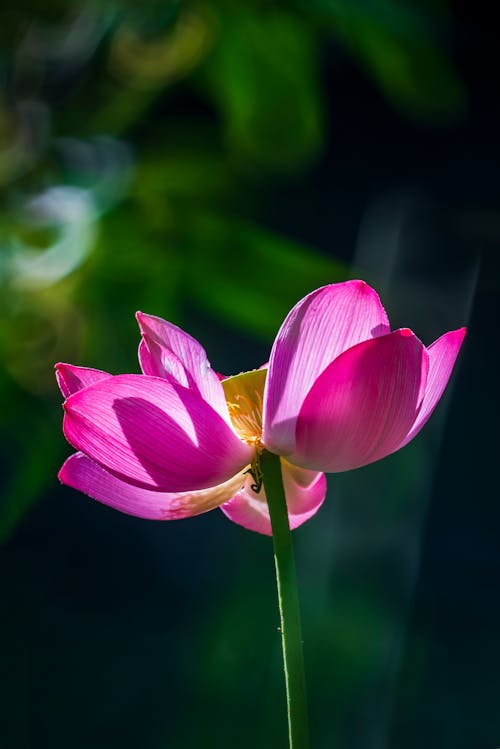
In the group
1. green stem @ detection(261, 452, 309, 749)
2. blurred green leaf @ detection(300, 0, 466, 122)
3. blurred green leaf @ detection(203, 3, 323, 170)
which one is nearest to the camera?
green stem @ detection(261, 452, 309, 749)

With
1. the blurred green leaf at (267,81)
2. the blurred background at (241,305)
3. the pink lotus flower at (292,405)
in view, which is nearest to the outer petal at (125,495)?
the pink lotus flower at (292,405)

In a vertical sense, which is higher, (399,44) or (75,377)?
(399,44)

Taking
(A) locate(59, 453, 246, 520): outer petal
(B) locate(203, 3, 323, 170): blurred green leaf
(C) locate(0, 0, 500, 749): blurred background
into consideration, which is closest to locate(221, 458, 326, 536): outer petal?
(A) locate(59, 453, 246, 520): outer petal

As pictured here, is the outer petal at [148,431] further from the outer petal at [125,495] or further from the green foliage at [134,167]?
the green foliage at [134,167]

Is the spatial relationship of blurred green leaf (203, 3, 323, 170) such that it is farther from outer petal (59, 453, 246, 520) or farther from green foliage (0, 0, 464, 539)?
outer petal (59, 453, 246, 520)

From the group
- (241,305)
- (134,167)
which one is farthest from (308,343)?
(134,167)

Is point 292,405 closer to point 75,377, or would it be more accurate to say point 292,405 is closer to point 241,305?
point 75,377

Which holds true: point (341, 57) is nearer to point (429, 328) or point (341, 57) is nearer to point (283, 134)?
point (429, 328)
